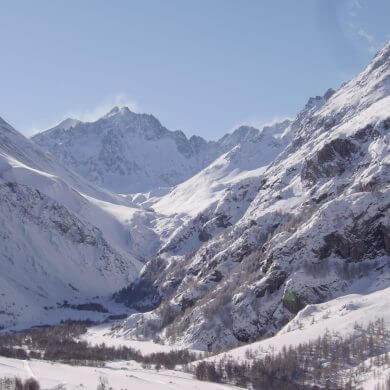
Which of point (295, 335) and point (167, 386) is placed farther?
point (295, 335)

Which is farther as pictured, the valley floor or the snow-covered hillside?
the snow-covered hillside

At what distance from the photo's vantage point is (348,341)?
178000 millimetres

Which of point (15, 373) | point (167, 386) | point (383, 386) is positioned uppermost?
point (15, 373)

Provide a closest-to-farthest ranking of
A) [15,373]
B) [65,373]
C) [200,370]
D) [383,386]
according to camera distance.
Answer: [383,386]
[15,373]
[65,373]
[200,370]

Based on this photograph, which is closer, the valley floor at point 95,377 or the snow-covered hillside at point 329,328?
the valley floor at point 95,377

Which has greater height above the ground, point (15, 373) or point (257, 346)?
point (15, 373)

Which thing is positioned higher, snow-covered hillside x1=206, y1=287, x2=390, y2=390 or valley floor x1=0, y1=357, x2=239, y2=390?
valley floor x1=0, y1=357, x2=239, y2=390

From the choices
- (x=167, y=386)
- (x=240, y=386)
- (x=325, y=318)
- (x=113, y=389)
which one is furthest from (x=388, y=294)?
Result: (x=113, y=389)

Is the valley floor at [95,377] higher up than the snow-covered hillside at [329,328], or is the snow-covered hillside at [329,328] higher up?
the valley floor at [95,377]

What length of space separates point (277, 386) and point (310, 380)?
794 centimetres

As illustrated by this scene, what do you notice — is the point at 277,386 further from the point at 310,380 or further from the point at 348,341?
the point at 348,341

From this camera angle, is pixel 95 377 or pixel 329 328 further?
pixel 329 328

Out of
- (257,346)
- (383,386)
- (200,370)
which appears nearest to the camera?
(383,386)

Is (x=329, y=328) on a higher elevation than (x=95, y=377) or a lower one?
lower
